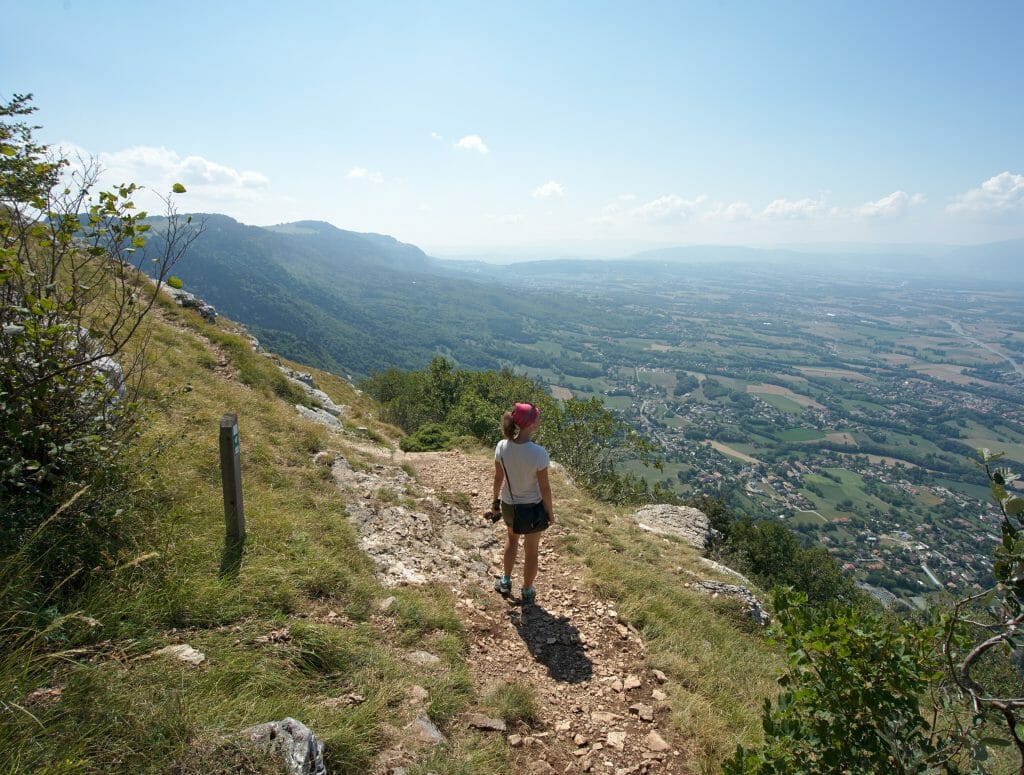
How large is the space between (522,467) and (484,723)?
7.91 feet

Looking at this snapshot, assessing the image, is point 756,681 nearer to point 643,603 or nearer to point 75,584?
point 643,603

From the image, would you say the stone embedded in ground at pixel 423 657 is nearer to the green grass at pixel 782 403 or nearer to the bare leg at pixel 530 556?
the bare leg at pixel 530 556

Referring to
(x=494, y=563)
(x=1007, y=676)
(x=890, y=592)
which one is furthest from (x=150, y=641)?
(x=890, y=592)

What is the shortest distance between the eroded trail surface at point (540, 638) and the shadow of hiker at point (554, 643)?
1 centimetres

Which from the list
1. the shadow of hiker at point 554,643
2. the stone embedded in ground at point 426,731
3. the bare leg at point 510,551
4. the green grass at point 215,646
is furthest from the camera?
the bare leg at point 510,551

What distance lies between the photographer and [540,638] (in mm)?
5371

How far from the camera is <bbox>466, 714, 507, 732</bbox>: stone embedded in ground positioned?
371 cm

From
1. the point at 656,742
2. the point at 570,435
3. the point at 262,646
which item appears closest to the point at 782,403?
the point at 570,435

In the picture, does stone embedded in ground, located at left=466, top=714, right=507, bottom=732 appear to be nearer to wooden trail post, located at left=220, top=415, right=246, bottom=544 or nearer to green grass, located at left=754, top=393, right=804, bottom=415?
wooden trail post, located at left=220, top=415, right=246, bottom=544

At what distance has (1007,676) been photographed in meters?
18.9

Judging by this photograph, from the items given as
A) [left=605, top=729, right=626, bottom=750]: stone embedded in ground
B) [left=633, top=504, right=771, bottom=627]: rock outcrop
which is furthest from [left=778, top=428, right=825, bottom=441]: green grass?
[left=605, top=729, right=626, bottom=750]: stone embedded in ground

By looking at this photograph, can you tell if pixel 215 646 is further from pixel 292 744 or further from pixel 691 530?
pixel 691 530

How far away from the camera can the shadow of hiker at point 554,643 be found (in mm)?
Answer: 4914

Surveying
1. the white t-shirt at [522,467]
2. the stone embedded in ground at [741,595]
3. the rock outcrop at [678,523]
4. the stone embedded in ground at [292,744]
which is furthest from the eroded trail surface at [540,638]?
the rock outcrop at [678,523]
